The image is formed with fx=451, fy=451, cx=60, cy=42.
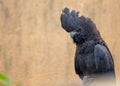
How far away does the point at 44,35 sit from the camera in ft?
21.5

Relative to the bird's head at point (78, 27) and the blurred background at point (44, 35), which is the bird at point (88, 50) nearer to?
the bird's head at point (78, 27)

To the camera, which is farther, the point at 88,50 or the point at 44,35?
the point at 44,35

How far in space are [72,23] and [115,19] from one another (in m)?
3.33

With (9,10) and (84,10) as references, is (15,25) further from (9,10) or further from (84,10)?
(84,10)

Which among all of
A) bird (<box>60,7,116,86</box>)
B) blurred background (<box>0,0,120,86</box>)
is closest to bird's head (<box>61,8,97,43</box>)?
bird (<box>60,7,116,86</box>)

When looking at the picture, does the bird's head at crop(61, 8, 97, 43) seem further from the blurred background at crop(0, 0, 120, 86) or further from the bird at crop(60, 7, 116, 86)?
the blurred background at crop(0, 0, 120, 86)

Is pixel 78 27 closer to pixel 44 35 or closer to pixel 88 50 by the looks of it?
pixel 88 50

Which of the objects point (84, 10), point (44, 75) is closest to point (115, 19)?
point (84, 10)

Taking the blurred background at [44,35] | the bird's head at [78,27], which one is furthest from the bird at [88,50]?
the blurred background at [44,35]

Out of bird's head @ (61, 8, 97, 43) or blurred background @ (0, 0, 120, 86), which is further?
blurred background @ (0, 0, 120, 86)

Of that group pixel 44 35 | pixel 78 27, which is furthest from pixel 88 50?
pixel 44 35

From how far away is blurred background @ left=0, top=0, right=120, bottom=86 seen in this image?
6.45 meters

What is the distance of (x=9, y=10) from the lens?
21.2 feet

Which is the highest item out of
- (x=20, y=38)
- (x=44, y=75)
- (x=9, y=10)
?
(x=9, y=10)
